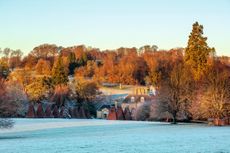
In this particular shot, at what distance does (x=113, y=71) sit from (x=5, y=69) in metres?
38.8

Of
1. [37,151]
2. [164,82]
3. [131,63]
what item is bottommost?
[37,151]

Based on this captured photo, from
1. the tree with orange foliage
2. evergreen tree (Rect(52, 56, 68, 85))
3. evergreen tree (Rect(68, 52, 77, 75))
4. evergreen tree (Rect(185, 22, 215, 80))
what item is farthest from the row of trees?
evergreen tree (Rect(68, 52, 77, 75))

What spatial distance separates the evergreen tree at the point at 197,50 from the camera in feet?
294

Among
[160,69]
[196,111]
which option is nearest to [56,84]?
[160,69]

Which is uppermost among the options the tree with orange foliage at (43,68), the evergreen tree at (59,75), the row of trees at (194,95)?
the tree with orange foliage at (43,68)

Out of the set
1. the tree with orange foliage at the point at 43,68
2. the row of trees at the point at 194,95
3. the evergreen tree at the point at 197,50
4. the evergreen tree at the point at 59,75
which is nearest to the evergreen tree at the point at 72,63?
Answer: the tree with orange foliage at the point at 43,68

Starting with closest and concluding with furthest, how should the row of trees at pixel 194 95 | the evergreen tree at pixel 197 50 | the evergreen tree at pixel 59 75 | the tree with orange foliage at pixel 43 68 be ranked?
the row of trees at pixel 194 95 < the evergreen tree at pixel 197 50 < the evergreen tree at pixel 59 75 < the tree with orange foliage at pixel 43 68

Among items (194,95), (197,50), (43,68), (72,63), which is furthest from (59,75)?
(72,63)

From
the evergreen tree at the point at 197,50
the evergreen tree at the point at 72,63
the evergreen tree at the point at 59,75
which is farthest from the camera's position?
the evergreen tree at the point at 72,63

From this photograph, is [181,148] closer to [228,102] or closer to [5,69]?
[228,102]

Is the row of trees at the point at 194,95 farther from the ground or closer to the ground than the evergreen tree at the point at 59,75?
closer to the ground

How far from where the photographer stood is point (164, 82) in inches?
3100

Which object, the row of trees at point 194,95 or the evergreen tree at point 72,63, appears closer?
the row of trees at point 194,95

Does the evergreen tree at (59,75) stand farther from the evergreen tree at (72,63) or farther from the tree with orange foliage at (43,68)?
the evergreen tree at (72,63)
